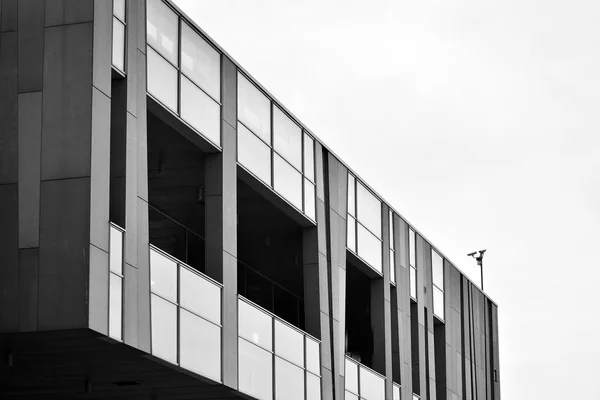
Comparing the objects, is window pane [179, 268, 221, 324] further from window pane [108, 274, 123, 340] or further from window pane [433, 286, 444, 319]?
window pane [433, 286, 444, 319]

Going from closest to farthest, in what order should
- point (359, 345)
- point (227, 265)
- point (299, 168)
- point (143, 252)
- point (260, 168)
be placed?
point (143, 252)
point (227, 265)
point (260, 168)
point (299, 168)
point (359, 345)

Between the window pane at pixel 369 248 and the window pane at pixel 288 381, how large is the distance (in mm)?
7084

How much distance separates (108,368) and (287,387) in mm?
7771

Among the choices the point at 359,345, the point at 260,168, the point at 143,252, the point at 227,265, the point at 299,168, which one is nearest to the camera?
the point at 143,252

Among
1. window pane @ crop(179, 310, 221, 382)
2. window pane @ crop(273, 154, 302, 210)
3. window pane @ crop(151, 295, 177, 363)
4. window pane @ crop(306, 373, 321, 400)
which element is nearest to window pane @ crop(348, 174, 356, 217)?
window pane @ crop(273, 154, 302, 210)

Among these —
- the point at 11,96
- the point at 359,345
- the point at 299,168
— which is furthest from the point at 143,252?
the point at 359,345

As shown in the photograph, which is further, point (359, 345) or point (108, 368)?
point (359, 345)

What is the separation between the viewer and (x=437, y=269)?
4778 cm

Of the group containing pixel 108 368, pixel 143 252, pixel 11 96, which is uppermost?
pixel 11 96

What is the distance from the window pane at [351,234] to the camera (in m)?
38.8

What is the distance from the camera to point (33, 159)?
23.9 m

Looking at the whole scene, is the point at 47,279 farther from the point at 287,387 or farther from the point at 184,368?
the point at 287,387

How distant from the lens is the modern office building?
23562 millimetres

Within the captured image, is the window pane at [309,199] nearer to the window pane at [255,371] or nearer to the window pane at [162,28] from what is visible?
the window pane at [255,371]
